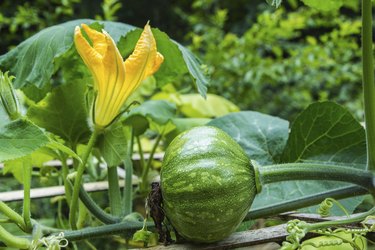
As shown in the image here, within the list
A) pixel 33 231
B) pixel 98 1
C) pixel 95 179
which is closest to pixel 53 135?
pixel 33 231

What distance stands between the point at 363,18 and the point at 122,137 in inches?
17.1

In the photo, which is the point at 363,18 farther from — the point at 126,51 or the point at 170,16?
the point at 170,16

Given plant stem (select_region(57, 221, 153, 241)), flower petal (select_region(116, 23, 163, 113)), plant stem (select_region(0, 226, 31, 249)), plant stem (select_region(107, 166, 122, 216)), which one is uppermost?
flower petal (select_region(116, 23, 163, 113))

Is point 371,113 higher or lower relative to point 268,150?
higher

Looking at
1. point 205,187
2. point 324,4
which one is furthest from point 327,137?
point 205,187

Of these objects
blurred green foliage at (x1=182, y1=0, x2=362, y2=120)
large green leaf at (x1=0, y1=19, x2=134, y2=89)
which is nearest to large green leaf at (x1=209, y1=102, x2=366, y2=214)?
large green leaf at (x1=0, y1=19, x2=134, y2=89)

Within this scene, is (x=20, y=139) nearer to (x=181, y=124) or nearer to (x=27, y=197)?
(x=27, y=197)

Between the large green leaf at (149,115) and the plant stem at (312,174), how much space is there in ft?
1.26

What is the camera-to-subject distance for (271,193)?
1.01m

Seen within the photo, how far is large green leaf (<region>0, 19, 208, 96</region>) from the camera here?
3.13ft

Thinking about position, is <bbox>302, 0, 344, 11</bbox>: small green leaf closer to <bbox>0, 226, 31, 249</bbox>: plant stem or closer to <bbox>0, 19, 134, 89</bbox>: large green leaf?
<bbox>0, 19, 134, 89</bbox>: large green leaf

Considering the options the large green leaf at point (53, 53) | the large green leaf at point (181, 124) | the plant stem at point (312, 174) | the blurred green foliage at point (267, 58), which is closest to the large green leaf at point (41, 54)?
the large green leaf at point (53, 53)

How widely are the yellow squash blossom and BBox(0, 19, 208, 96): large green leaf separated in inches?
6.5

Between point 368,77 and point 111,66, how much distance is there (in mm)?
410
